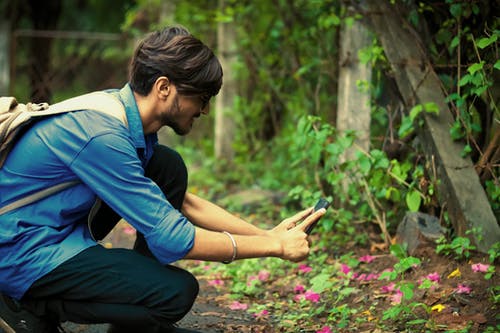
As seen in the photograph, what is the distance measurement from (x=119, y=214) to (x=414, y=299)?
1609mm

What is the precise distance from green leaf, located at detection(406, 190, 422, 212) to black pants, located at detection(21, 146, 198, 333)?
5.56 ft

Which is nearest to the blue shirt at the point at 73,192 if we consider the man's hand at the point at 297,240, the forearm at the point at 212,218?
the man's hand at the point at 297,240

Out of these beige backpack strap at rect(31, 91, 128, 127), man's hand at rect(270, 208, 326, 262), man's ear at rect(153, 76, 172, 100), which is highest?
man's ear at rect(153, 76, 172, 100)

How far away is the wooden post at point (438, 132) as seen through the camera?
404cm

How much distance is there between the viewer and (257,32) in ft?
23.6

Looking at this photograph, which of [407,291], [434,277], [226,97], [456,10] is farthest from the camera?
[226,97]

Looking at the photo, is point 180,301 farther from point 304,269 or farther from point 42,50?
point 42,50

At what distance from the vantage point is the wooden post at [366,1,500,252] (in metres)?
4.04

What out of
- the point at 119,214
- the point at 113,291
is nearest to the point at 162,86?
the point at 119,214

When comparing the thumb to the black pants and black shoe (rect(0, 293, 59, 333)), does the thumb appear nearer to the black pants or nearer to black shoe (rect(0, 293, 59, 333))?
the black pants

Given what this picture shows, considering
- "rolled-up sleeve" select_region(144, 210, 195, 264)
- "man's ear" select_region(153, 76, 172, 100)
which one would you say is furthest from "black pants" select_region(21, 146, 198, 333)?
"man's ear" select_region(153, 76, 172, 100)

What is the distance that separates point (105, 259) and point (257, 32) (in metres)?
4.59

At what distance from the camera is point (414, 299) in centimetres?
367

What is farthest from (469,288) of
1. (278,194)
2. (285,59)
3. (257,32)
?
(257,32)
